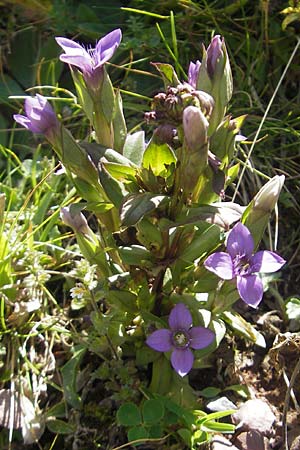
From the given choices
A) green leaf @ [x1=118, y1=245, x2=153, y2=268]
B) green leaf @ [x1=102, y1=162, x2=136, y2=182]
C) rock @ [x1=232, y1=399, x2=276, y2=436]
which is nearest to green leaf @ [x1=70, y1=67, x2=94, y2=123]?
green leaf @ [x1=102, y1=162, x2=136, y2=182]

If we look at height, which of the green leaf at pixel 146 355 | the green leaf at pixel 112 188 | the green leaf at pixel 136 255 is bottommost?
the green leaf at pixel 146 355

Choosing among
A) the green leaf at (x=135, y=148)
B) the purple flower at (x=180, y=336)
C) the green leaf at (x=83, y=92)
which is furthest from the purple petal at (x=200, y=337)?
the green leaf at (x=83, y=92)

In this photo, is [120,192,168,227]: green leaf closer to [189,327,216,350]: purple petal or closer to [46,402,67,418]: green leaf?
[189,327,216,350]: purple petal

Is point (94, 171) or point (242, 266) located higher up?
point (94, 171)

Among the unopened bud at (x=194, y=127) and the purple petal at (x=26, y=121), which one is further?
the purple petal at (x=26, y=121)

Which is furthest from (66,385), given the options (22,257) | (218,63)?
(218,63)

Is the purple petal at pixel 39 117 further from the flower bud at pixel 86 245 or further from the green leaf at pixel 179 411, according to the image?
the green leaf at pixel 179 411

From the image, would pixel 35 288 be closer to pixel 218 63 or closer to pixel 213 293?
pixel 213 293
